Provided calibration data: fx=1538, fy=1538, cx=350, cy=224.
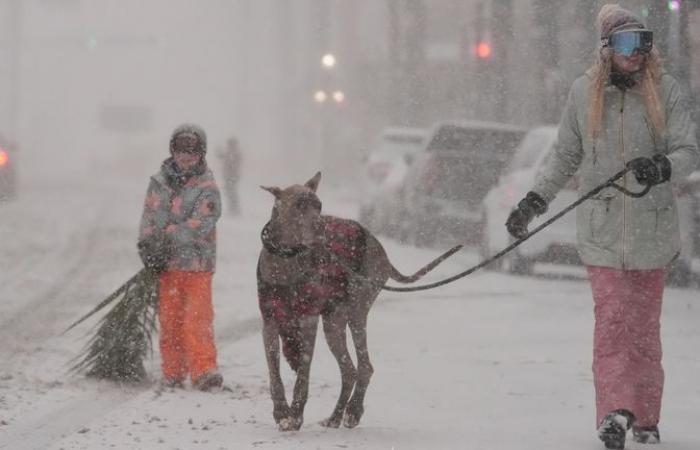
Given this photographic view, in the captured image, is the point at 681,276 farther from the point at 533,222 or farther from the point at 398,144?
the point at 398,144

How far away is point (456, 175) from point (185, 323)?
40.8 feet

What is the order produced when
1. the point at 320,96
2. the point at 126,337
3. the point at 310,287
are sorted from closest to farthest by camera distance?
the point at 310,287 < the point at 126,337 < the point at 320,96

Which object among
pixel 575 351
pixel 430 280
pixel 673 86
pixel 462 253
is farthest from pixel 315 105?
pixel 673 86

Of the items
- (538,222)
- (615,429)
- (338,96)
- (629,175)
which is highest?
(338,96)

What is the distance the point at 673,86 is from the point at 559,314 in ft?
20.9

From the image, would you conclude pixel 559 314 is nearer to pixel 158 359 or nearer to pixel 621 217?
pixel 158 359

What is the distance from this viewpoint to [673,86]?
6.31 metres

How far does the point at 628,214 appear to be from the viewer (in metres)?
6.32

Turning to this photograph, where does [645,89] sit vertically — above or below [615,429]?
above

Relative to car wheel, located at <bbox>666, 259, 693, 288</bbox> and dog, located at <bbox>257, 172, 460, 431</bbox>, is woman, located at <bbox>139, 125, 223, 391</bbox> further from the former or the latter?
car wheel, located at <bbox>666, 259, 693, 288</bbox>

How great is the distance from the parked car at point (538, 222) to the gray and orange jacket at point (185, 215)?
6985 mm

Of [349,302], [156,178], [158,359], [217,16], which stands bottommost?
[158,359]

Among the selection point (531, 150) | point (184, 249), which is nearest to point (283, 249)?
point (184, 249)

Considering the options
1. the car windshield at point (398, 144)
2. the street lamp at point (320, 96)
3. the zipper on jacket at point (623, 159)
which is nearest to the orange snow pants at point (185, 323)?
the zipper on jacket at point (623, 159)
